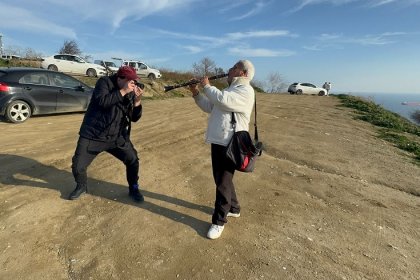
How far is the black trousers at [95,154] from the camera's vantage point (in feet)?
13.0

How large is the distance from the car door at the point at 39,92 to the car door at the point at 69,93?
17 centimetres

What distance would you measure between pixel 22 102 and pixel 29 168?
14.0ft

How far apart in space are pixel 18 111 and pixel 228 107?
7560 millimetres

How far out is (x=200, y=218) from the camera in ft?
13.1

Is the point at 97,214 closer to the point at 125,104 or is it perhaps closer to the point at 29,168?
the point at 125,104

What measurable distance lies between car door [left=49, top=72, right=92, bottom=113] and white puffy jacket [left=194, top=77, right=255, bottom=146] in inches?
298

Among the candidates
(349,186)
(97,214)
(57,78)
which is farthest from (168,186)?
(57,78)

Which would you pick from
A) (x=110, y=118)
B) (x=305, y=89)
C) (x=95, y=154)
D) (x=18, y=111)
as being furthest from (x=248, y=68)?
(x=305, y=89)

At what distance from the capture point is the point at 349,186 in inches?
205

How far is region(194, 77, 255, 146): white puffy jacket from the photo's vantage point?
10.6 feet

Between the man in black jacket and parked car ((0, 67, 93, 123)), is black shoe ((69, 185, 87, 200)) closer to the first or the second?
the man in black jacket

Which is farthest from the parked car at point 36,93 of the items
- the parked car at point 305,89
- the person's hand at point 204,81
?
the parked car at point 305,89

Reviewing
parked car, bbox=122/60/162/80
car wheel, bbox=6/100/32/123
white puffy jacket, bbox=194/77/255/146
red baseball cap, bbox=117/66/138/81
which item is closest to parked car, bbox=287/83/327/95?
parked car, bbox=122/60/162/80

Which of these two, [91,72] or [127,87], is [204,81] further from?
[91,72]
